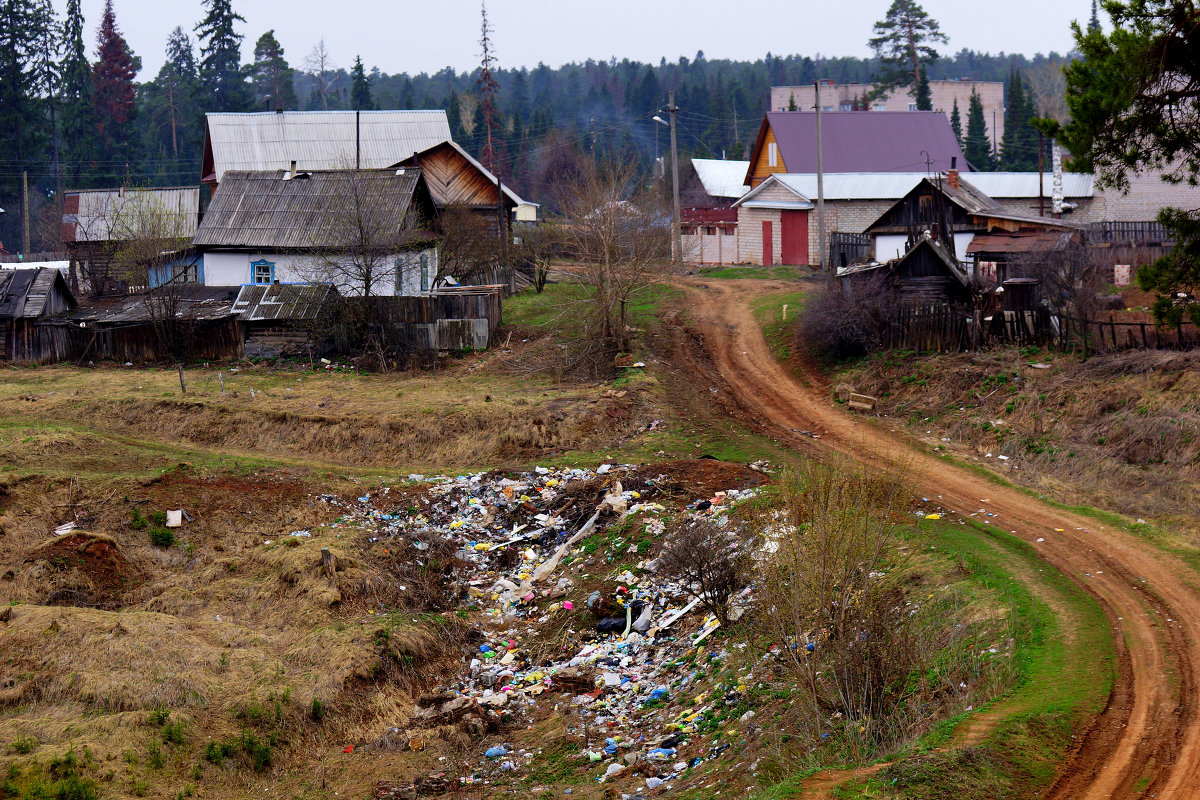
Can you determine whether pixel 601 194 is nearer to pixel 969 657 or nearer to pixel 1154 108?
pixel 1154 108

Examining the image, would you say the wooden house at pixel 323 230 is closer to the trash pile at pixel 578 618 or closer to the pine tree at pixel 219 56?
the trash pile at pixel 578 618

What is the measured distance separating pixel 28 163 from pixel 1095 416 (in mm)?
65063

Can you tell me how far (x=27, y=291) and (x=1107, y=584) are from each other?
29121 millimetres

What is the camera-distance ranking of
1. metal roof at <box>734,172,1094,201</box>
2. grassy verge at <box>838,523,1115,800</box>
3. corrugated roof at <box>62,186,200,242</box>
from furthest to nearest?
metal roof at <box>734,172,1094,201</box>
corrugated roof at <box>62,186,200,242</box>
grassy verge at <box>838,523,1115,800</box>

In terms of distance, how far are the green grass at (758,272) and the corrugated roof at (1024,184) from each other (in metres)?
9.95

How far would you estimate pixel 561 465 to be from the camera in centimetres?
2008

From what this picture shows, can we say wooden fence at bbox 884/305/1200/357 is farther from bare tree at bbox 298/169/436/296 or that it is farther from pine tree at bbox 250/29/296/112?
pine tree at bbox 250/29/296/112

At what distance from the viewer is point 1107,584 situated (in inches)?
473

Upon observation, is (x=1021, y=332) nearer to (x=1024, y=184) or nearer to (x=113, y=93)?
(x=1024, y=184)

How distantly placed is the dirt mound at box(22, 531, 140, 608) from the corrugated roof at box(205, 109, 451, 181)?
98.8 ft

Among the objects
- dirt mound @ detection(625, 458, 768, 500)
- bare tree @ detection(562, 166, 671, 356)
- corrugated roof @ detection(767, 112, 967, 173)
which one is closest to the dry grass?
dirt mound @ detection(625, 458, 768, 500)

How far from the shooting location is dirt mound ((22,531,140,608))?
15180mm

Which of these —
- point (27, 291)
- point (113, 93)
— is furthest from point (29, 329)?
point (113, 93)

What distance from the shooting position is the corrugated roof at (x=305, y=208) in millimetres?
29250
